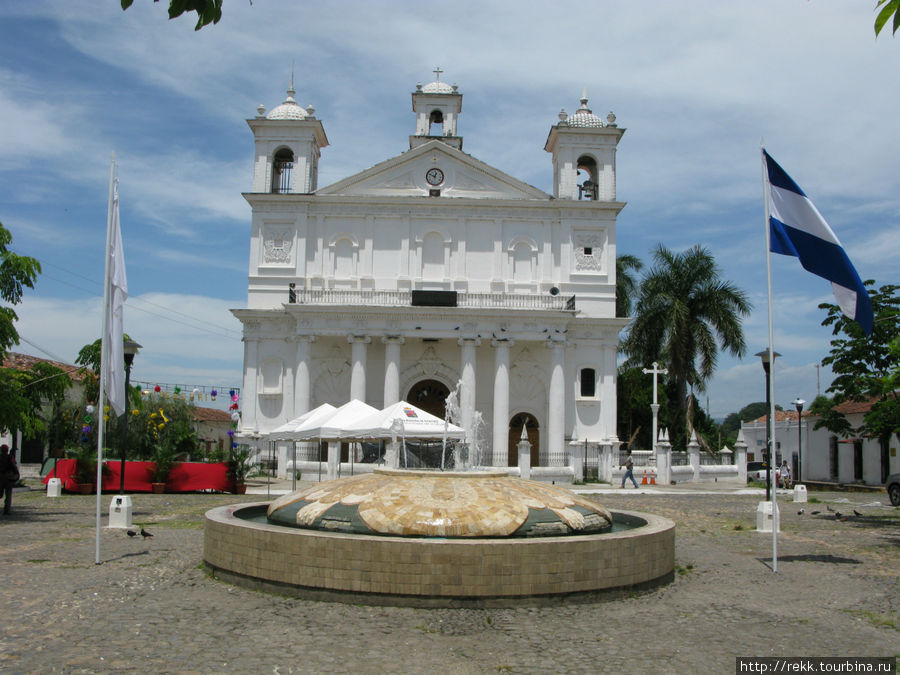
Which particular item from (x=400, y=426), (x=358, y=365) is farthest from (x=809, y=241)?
(x=358, y=365)

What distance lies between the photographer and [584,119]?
3956 cm

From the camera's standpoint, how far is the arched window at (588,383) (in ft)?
122

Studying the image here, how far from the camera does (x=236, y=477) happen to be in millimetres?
25422

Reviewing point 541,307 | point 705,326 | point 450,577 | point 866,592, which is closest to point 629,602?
point 450,577

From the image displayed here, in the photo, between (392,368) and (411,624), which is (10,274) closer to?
(411,624)

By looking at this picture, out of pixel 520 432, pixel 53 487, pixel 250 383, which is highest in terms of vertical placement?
pixel 250 383

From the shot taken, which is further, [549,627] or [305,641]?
[549,627]

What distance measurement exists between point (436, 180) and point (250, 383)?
1283cm

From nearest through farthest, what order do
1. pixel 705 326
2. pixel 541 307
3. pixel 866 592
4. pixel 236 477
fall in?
1. pixel 866 592
2. pixel 236 477
3. pixel 541 307
4. pixel 705 326

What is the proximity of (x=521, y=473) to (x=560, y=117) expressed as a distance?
18246 mm

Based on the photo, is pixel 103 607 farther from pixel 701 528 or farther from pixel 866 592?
pixel 701 528

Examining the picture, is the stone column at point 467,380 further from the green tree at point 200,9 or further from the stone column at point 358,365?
the green tree at point 200,9

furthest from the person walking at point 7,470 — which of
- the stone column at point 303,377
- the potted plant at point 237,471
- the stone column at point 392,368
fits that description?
the stone column at point 392,368

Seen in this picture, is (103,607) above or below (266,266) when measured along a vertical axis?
below
